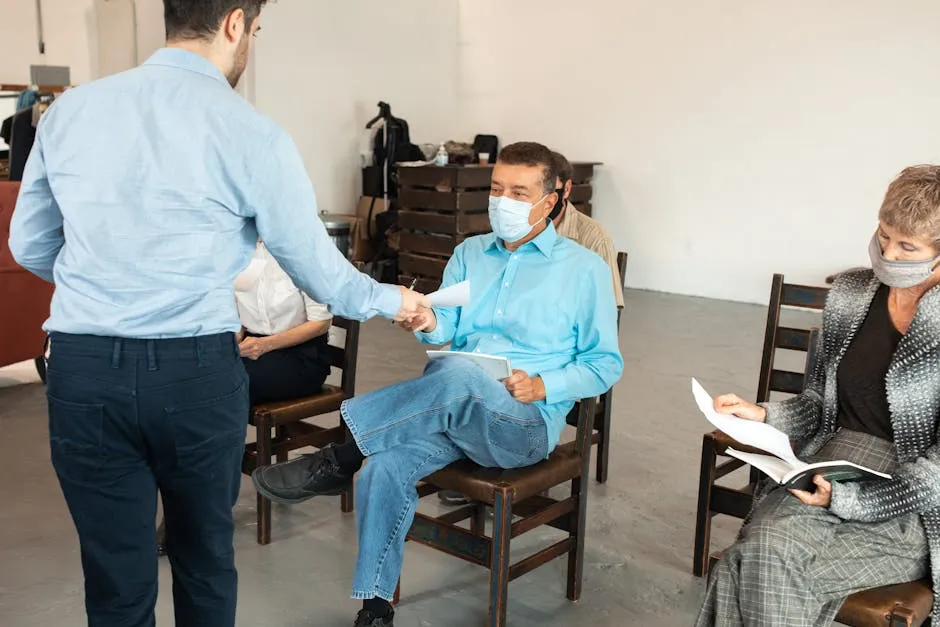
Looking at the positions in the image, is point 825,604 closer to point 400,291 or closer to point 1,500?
point 400,291

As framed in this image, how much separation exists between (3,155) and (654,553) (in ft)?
21.7

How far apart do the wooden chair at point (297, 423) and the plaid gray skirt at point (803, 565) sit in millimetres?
1464

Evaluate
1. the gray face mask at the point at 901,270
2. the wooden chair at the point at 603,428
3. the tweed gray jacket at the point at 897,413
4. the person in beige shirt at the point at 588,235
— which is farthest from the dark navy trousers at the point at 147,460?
the person in beige shirt at the point at 588,235

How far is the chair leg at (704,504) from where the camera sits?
2.75 meters

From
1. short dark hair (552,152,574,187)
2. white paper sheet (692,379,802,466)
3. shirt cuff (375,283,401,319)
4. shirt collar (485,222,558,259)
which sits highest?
short dark hair (552,152,574,187)

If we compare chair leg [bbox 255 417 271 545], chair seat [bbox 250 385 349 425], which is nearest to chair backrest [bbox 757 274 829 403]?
chair seat [bbox 250 385 349 425]

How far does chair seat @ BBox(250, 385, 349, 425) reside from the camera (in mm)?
2941

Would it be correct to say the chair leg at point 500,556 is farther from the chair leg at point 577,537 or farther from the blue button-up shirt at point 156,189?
the blue button-up shirt at point 156,189

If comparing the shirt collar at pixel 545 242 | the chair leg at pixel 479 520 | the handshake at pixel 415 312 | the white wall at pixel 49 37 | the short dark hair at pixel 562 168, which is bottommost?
the chair leg at pixel 479 520

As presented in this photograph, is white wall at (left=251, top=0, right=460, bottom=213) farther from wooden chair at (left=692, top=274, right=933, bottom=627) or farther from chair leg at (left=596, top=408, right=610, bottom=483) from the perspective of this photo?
wooden chair at (left=692, top=274, right=933, bottom=627)

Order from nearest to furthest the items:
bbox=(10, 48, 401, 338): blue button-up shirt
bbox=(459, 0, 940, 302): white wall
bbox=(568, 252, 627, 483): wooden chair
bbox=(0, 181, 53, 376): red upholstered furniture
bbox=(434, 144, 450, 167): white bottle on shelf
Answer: bbox=(10, 48, 401, 338): blue button-up shirt < bbox=(568, 252, 627, 483): wooden chair < bbox=(0, 181, 53, 376): red upholstered furniture < bbox=(459, 0, 940, 302): white wall < bbox=(434, 144, 450, 167): white bottle on shelf

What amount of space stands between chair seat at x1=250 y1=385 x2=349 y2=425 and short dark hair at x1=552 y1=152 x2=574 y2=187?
100 centimetres

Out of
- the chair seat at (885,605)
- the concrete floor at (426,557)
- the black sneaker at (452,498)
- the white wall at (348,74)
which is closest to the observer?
the chair seat at (885,605)

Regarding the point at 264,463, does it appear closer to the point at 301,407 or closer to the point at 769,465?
the point at 301,407
